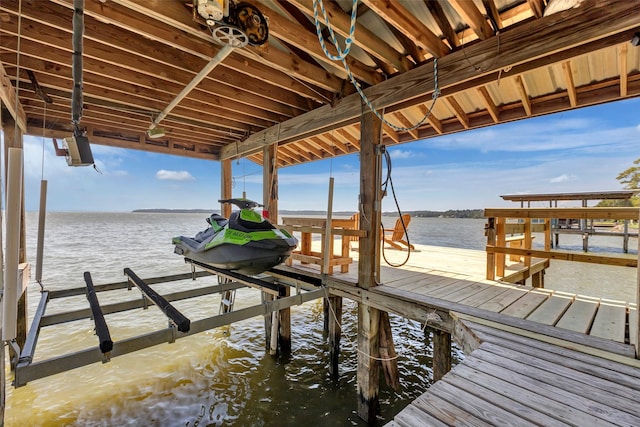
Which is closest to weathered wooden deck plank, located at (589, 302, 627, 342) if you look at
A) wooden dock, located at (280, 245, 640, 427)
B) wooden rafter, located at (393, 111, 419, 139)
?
wooden dock, located at (280, 245, 640, 427)

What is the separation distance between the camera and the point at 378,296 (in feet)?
10.8

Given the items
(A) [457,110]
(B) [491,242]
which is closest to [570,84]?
(A) [457,110]

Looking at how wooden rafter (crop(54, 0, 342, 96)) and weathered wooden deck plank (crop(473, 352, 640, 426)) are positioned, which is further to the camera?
wooden rafter (crop(54, 0, 342, 96))

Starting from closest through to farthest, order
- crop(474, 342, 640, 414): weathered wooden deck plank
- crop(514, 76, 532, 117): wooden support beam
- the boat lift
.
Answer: crop(474, 342, 640, 414): weathered wooden deck plank
the boat lift
crop(514, 76, 532, 117): wooden support beam

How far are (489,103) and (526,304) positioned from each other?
257cm

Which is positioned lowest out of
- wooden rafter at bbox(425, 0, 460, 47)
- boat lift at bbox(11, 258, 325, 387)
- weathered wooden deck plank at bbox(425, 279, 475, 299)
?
boat lift at bbox(11, 258, 325, 387)

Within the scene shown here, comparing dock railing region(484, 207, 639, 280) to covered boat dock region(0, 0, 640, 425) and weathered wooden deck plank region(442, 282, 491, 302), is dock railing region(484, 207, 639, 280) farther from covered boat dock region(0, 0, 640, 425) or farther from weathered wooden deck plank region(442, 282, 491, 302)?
weathered wooden deck plank region(442, 282, 491, 302)

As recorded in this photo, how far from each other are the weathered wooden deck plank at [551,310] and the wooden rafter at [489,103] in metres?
2.44

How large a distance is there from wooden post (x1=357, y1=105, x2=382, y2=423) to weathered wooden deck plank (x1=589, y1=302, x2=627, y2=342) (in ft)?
6.52

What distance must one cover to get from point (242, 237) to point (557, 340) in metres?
2.87

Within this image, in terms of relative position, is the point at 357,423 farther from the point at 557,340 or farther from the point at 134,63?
the point at 134,63

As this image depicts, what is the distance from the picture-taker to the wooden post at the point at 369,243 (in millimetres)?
3314

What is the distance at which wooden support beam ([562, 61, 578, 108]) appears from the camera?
113 inches

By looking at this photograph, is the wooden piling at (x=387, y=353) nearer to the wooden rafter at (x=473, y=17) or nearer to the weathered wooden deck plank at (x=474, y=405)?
the weathered wooden deck plank at (x=474, y=405)
